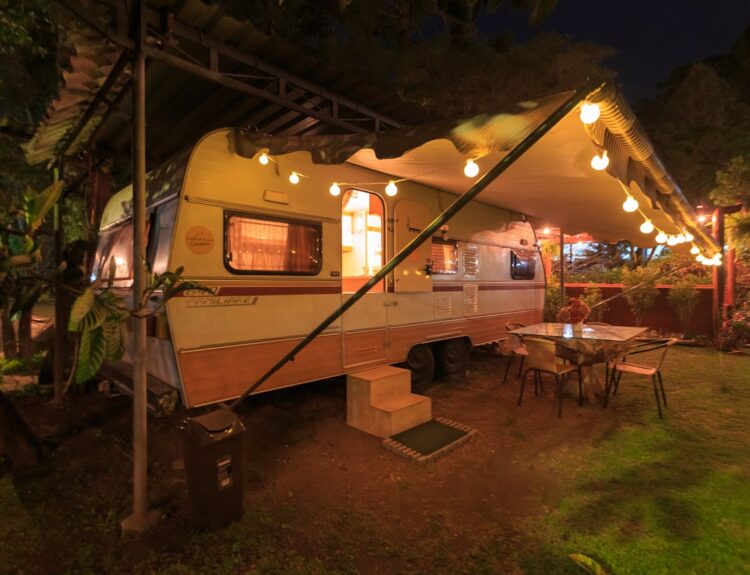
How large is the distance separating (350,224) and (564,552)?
17.4 feet

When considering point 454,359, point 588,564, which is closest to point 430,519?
point 588,564

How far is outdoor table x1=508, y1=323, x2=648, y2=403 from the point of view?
5.00 metres

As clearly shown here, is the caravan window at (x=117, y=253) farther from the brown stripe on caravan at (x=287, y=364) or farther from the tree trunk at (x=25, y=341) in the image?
the tree trunk at (x=25, y=341)

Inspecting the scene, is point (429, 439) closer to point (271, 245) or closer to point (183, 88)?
point (271, 245)

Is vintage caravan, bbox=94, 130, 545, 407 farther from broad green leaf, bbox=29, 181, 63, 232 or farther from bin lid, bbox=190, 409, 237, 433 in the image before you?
broad green leaf, bbox=29, 181, 63, 232

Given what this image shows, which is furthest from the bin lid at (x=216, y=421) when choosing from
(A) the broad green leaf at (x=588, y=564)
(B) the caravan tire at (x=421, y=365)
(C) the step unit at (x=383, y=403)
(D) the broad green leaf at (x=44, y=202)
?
(B) the caravan tire at (x=421, y=365)

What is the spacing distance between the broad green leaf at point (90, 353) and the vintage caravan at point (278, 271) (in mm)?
985

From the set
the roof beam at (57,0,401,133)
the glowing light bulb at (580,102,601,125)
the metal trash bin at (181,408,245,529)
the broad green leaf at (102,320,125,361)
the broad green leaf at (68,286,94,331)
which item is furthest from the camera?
the roof beam at (57,0,401,133)

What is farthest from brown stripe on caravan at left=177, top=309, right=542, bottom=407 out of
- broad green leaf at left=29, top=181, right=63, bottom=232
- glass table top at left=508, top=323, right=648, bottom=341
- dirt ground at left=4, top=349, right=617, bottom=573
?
broad green leaf at left=29, top=181, right=63, bottom=232

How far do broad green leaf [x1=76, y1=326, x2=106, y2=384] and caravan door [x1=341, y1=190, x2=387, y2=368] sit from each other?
8.03ft

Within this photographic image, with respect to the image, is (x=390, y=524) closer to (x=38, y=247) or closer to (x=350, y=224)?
(x=38, y=247)

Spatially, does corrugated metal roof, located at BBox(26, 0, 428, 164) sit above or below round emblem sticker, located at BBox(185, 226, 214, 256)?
above

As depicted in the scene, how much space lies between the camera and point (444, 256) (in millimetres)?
5832

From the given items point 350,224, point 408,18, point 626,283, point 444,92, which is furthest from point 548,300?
point 408,18
